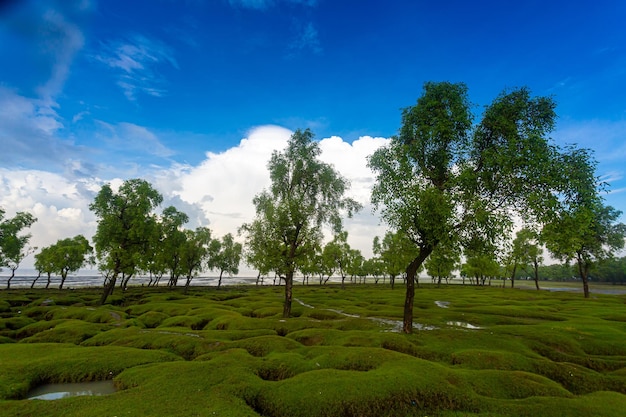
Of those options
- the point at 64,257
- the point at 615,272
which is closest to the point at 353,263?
the point at 64,257

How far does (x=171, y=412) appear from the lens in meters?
12.0

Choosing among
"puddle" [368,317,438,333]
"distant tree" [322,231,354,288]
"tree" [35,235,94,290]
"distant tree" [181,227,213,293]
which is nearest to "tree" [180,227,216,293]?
"distant tree" [181,227,213,293]

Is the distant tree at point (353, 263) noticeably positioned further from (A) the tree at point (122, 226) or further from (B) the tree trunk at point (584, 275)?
(A) the tree at point (122, 226)

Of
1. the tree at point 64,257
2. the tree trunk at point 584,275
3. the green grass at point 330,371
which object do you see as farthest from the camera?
the tree at point 64,257

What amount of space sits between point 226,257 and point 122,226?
69.9 meters

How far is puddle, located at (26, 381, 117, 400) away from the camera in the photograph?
16000mm

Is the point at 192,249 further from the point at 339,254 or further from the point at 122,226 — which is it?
the point at 339,254

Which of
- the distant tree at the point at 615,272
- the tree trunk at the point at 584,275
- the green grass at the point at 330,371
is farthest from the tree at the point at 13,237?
the distant tree at the point at 615,272

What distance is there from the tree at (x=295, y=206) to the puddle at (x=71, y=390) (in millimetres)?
21136

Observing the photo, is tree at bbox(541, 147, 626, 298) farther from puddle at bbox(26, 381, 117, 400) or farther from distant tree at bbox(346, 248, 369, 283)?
distant tree at bbox(346, 248, 369, 283)

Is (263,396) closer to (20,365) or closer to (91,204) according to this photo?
(20,365)

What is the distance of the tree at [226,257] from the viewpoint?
116m

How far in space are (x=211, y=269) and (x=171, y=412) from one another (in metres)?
110

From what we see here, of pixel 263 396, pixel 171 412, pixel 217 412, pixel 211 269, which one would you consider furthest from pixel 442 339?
pixel 211 269
